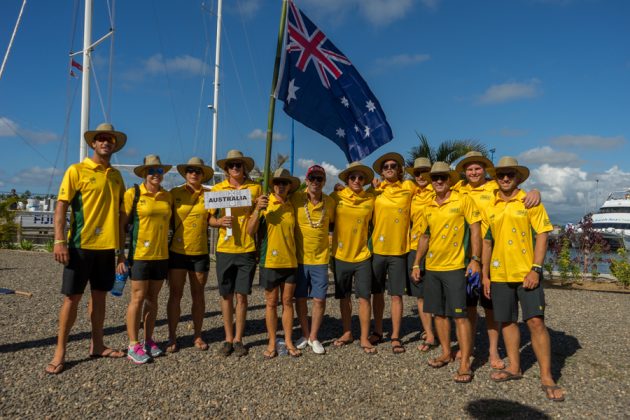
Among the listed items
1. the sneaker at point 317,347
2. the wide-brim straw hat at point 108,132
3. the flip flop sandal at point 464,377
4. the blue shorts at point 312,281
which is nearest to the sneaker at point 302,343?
the sneaker at point 317,347

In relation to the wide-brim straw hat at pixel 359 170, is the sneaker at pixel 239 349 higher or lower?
lower

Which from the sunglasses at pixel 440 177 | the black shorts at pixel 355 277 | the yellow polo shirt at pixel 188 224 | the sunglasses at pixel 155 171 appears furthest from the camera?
the black shorts at pixel 355 277

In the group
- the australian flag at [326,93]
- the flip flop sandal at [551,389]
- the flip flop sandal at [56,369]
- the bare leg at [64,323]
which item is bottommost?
the flip flop sandal at [551,389]

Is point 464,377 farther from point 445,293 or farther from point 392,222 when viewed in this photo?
point 392,222

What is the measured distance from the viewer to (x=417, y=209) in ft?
19.6

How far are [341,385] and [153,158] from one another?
3.39 m

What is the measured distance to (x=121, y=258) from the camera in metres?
5.26

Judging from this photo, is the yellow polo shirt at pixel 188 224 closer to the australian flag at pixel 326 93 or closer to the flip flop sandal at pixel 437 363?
the australian flag at pixel 326 93

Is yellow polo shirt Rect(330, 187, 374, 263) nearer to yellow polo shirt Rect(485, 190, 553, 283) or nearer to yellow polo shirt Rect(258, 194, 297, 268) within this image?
yellow polo shirt Rect(258, 194, 297, 268)

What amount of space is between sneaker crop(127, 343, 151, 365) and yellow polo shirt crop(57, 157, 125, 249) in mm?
1210

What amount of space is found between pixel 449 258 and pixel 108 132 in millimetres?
4161

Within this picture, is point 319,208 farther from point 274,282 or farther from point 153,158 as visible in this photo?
point 153,158

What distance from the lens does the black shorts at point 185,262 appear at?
545cm

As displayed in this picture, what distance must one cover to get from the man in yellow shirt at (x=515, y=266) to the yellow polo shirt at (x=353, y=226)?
5.00 feet
